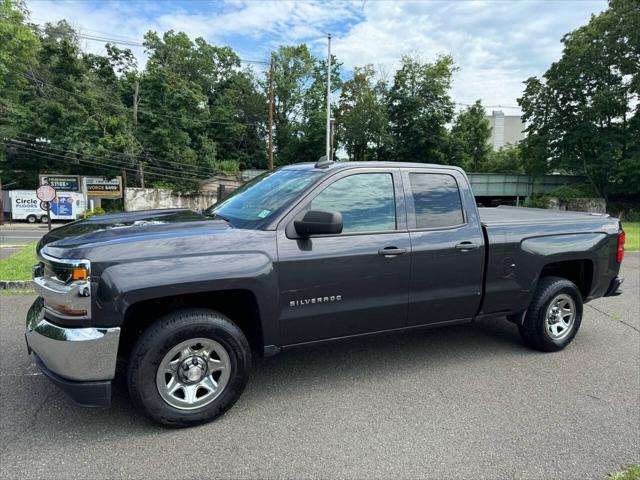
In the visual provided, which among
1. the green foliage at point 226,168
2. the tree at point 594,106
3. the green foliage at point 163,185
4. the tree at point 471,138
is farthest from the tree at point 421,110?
the green foliage at point 163,185

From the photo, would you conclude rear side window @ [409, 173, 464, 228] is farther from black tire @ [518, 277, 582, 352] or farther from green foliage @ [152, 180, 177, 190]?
green foliage @ [152, 180, 177, 190]

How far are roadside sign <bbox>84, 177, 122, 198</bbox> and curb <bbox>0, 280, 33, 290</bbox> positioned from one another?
113 ft

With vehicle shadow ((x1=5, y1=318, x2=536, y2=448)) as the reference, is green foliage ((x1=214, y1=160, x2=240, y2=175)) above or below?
above

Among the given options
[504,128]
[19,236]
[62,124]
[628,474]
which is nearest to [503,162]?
[504,128]

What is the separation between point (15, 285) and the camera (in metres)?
6.77

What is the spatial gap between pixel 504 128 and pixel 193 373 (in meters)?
94.5

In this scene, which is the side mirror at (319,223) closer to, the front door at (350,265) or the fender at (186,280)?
the front door at (350,265)

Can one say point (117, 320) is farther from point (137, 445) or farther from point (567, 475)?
Answer: point (567, 475)

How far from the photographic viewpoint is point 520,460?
8.92 ft

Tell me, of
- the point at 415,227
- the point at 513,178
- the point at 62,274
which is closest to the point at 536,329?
the point at 415,227

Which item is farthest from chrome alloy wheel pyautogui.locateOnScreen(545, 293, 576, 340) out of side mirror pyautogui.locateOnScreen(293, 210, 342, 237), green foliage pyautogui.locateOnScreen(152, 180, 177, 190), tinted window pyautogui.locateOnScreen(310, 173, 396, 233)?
green foliage pyautogui.locateOnScreen(152, 180, 177, 190)

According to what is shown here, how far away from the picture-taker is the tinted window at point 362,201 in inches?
135

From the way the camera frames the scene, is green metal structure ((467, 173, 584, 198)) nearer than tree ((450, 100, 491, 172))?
Answer: Yes

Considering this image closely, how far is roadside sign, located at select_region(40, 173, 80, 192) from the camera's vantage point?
36.0 m
